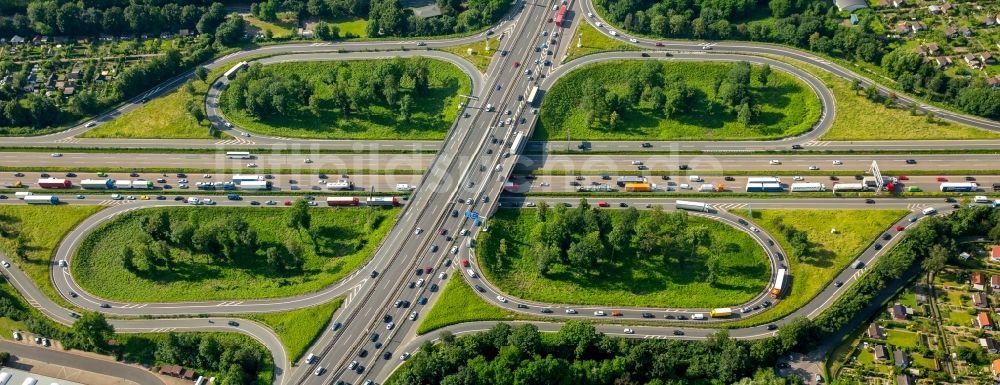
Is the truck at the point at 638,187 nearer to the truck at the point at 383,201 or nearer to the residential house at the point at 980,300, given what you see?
the truck at the point at 383,201

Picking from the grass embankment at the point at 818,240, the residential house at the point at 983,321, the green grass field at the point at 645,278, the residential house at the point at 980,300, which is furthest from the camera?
the green grass field at the point at 645,278

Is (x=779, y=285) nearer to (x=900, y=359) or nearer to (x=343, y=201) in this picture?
(x=900, y=359)

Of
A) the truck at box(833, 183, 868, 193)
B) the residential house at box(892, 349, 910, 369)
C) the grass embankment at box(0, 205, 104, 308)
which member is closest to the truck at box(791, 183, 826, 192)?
the truck at box(833, 183, 868, 193)

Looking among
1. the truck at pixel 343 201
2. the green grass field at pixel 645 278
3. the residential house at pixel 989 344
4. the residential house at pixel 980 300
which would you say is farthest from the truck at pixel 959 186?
the truck at pixel 343 201

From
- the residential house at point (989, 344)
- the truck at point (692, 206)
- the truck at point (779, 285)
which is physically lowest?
the residential house at point (989, 344)

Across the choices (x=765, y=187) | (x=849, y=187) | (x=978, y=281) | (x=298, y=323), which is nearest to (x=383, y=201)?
(x=298, y=323)
